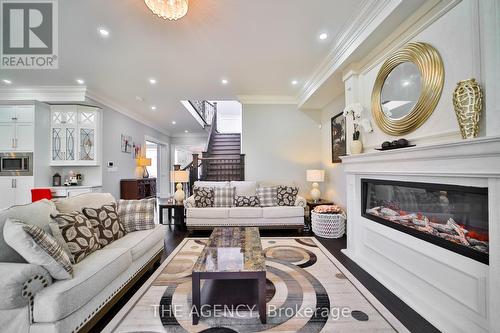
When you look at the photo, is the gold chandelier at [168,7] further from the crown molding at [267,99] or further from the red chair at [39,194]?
the red chair at [39,194]

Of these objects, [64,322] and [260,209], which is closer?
[64,322]

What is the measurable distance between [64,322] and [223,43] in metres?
3.13

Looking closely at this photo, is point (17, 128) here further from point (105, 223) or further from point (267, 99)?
point (267, 99)

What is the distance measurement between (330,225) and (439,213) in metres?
1.88

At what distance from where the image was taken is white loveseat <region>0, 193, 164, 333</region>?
1.18 meters

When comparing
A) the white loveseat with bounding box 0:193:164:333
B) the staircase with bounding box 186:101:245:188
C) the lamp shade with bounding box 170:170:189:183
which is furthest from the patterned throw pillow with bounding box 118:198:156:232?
the staircase with bounding box 186:101:245:188

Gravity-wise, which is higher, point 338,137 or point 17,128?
point 17,128

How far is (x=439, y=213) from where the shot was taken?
1.75 m

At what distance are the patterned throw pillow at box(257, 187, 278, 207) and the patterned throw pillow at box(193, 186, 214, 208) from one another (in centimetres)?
97

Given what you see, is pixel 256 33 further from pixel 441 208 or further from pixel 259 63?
pixel 441 208

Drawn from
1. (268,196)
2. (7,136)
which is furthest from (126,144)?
(268,196)

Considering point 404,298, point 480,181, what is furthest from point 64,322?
point 480,181

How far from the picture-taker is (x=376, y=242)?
92.9 inches

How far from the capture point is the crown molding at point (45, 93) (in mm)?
4145
